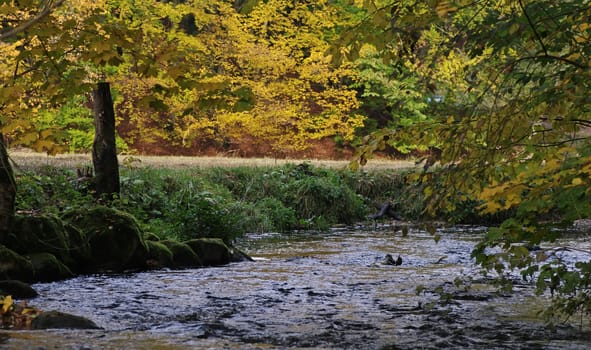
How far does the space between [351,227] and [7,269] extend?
1006 centimetres

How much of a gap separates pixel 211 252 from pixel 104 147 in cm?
301

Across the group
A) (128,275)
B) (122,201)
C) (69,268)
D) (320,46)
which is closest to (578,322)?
(128,275)

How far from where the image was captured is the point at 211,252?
1173cm

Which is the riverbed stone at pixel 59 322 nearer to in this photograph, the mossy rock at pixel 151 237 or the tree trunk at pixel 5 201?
the tree trunk at pixel 5 201

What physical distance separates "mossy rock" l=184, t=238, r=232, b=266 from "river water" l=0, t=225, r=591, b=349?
269 millimetres

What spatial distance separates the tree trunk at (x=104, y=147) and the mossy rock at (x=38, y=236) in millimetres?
2819

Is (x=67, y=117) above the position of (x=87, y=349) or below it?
above

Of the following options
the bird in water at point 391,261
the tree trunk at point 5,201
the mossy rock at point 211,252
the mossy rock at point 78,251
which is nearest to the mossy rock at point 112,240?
the mossy rock at point 78,251

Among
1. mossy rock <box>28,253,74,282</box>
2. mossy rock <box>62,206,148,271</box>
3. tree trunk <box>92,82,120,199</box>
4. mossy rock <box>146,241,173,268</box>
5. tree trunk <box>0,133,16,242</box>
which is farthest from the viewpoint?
tree trunk <box>92,82,120,199</box>

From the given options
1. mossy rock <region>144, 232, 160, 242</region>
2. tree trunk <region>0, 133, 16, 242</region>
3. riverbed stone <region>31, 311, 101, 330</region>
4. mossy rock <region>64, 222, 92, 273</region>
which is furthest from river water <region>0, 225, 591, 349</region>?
mossy rock <region>144, 232, 160, 242</region>

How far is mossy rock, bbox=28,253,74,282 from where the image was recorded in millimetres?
9680

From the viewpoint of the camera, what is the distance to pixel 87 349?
5914mm

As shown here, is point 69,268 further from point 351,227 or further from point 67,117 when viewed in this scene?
point 67,117

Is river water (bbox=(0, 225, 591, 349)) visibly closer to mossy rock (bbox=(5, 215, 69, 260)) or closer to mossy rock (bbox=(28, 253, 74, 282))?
mossy rock (bbox=(28, 253, 74, 282))
